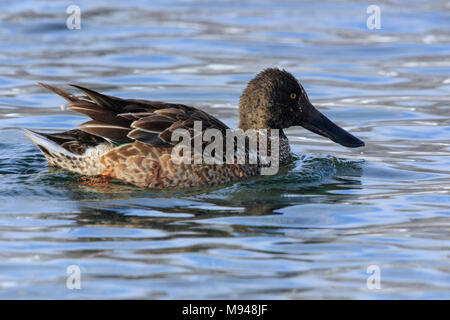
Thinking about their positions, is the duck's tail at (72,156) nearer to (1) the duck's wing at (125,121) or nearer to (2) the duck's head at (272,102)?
(1) the duck's wing at (125,121)

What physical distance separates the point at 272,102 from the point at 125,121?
160 cm

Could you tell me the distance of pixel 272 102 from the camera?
888cm

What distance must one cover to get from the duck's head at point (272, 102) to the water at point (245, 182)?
0.51 m

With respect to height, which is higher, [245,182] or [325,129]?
[325,129]

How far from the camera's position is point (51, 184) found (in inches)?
326

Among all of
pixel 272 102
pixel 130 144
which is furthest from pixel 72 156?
pixel 272 102

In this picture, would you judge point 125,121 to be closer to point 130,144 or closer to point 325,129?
point 130,144

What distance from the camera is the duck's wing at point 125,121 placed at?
8.02m

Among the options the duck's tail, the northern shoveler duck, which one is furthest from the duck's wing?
the duck's tail

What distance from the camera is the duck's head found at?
29.0 ft

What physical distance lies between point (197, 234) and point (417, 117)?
5743 millimetres

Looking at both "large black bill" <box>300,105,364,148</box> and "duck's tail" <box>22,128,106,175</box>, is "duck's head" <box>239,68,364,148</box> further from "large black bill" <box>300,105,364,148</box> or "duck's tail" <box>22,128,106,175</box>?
"duck's tail" <box>22,128,106,175</box>

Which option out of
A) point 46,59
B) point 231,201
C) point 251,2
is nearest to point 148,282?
point 231,201
